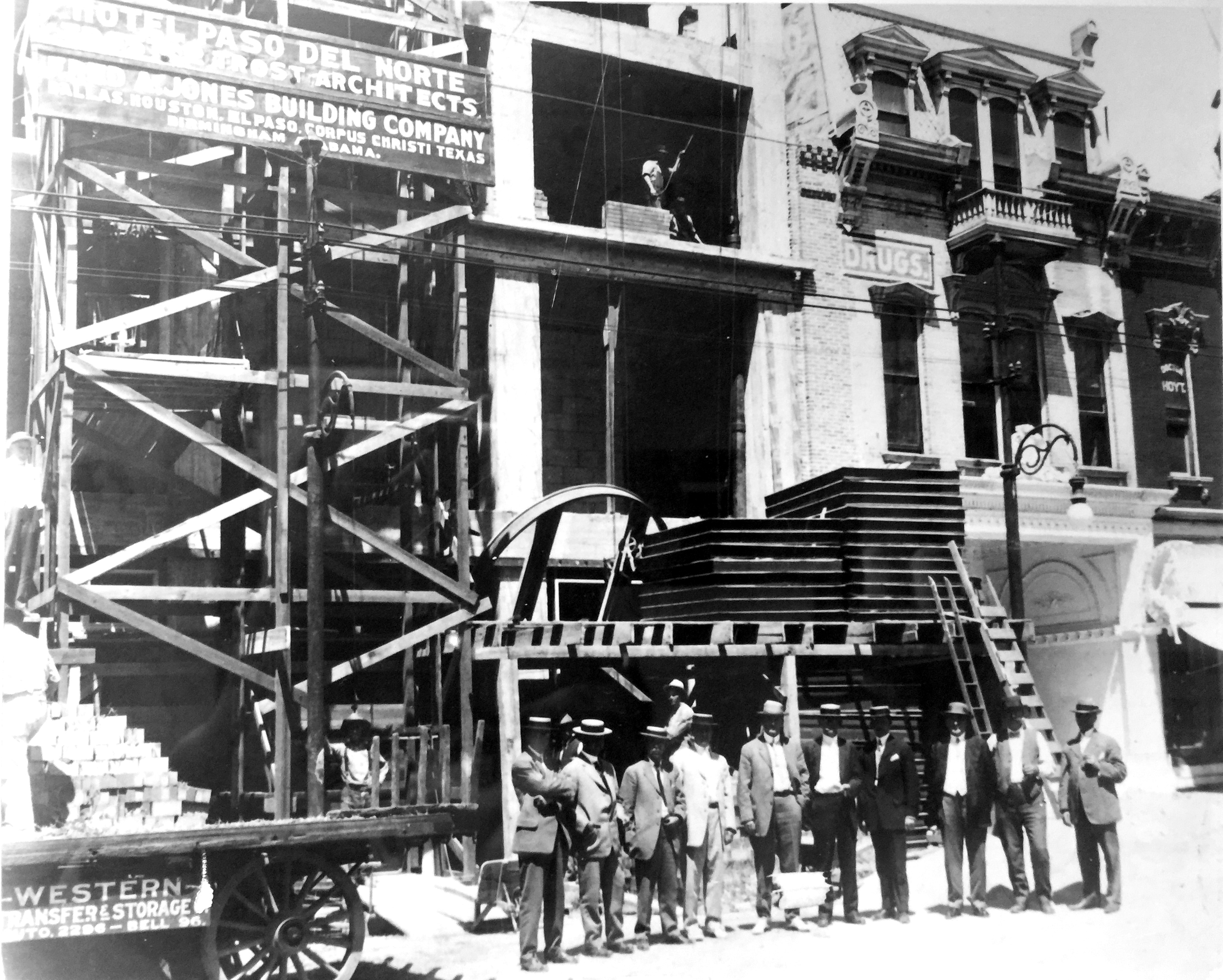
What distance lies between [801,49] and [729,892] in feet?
30.5

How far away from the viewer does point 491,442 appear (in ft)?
42.4

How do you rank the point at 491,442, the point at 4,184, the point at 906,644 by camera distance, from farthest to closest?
the point at 491,442 < the point at 906,644 < the point at 4,184

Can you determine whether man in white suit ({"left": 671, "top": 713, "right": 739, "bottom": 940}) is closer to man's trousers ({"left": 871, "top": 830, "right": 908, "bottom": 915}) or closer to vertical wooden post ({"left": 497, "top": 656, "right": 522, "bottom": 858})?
man's trousers ({"left": 871, "top": 830, "right": 908, "bottom": 915})

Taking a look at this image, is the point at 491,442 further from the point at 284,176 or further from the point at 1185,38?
the point at 1185,38

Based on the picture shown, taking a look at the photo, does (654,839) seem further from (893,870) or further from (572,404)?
(572,404)

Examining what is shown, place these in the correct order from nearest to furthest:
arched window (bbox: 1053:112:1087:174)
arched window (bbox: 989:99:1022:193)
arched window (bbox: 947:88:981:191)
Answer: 1. arched window (bbox: 1053:112:1087:174)
2. arched window (bbox: 947:88:981:191)
3. arched window (bbox: 989:99:1022:193)

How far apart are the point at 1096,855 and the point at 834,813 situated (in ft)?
7.38

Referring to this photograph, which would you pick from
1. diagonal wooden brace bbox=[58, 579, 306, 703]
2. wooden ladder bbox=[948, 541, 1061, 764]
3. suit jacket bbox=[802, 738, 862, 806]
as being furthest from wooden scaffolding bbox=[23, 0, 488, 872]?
wooden ladder bbox=[948, 541, 1061, 764]

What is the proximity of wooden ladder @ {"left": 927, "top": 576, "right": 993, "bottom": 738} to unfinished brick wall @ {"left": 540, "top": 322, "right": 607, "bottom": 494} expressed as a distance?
409 cm

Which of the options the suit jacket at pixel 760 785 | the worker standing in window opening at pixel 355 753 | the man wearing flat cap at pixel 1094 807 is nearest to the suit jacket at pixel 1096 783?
the man wearing flat cap at pixel 1094 807

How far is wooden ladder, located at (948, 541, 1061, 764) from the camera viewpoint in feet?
34.3

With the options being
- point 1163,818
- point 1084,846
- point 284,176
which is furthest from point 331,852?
point 1163,818

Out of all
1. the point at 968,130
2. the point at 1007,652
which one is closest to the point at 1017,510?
the point at 1007,652

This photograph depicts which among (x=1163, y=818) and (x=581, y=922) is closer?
(x=581, y=922)
